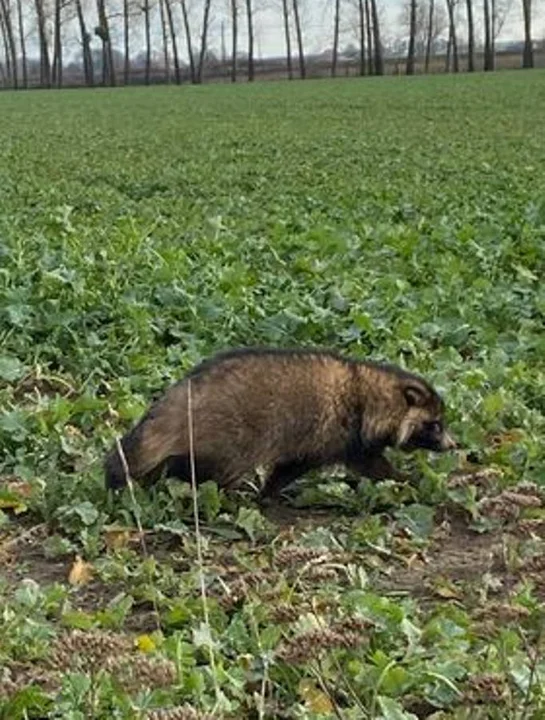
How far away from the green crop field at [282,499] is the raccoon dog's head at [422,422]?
69 mm

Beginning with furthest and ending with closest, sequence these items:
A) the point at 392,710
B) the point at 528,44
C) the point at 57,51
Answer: the point at 57,51
the point at 528,44
the point at 392,710

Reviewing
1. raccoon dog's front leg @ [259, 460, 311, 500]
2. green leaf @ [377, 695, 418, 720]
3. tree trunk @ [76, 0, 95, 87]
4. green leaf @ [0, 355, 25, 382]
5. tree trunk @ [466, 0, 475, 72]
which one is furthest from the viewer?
tree trunk @ [76, 0, 95, 87]

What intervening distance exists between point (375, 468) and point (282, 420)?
0.46 metres

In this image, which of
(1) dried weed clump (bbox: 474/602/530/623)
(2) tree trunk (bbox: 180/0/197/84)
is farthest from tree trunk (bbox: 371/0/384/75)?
(1) dried weed clump (bbox: 474/602/530/623)

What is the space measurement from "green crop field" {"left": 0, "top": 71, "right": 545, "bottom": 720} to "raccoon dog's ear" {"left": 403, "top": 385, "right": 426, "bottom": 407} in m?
0.22

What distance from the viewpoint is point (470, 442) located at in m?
5.59

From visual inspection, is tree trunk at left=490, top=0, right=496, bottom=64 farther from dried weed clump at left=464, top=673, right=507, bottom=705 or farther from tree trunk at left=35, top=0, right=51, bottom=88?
dried weed clump at left=464, top=673, right=507, bottom=705

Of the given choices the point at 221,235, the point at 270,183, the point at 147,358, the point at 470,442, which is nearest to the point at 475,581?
the point at 470,442

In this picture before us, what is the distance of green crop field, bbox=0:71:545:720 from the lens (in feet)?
10.5

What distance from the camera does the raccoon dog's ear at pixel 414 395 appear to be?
5363 millimetres

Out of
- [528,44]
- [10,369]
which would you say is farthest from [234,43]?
[10,369]

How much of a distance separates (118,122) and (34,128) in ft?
11.5

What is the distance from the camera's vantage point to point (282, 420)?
16.5ft

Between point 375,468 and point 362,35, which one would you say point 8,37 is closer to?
point 362,35
